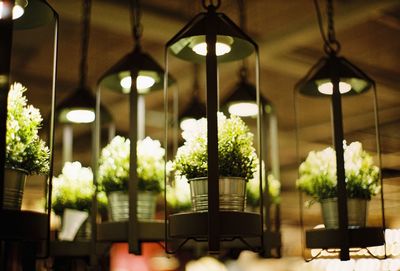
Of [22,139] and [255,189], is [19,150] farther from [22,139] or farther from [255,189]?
[255,189]

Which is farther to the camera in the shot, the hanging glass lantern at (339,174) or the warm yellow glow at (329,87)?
the warm yellow glow at (329,87)

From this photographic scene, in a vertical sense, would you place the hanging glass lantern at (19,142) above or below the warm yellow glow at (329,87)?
below

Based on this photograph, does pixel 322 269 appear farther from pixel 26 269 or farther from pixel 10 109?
pixel 10 109

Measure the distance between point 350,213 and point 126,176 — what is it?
1069 millimetres

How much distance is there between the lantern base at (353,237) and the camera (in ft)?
8.71

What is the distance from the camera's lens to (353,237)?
105 inches

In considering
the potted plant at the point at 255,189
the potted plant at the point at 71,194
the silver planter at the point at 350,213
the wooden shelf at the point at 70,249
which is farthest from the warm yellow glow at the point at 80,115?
the silver planter at the point at 350,213

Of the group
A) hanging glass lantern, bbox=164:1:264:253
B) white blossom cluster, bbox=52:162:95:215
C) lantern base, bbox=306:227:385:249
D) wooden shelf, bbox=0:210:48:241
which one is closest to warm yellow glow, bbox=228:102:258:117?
Answer: white blossom cluster, bbox=52:162:95:215

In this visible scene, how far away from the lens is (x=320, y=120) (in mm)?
7793

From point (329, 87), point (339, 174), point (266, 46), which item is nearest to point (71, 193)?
point (329, 87)

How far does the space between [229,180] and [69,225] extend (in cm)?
164

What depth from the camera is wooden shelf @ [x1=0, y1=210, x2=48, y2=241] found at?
163 centimetres

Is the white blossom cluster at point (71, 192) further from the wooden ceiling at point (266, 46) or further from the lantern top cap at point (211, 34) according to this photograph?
the lantern top cap at point (211, 34)

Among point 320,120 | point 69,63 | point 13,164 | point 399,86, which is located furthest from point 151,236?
point 320,120
